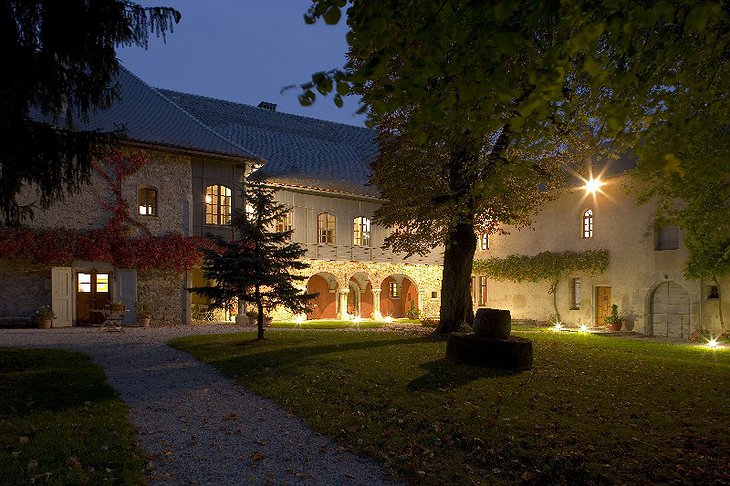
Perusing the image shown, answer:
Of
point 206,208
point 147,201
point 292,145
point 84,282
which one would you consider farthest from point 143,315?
point 292,145

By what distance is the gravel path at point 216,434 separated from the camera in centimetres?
495

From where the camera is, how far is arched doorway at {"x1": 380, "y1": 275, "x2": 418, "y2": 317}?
3123 centimetres

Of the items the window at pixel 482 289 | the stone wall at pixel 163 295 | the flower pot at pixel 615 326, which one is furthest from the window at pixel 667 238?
the stone wall at pixel 163 295

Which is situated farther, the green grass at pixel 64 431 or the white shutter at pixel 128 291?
the white shutter at pixel 128 291

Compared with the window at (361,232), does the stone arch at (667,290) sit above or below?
below

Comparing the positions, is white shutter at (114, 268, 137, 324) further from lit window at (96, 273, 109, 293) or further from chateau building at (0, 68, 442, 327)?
lit window at (96, 273, 109, 293)

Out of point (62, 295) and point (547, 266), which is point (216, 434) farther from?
A: point (547, 266)

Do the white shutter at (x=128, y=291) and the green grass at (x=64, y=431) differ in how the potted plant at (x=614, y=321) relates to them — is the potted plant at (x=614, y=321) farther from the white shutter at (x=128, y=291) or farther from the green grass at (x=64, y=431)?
the green grass at (x=64, y=431)

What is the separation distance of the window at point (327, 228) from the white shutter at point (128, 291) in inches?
374

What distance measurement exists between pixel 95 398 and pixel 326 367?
4154 mm

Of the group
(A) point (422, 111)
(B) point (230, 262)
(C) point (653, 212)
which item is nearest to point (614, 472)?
(A) point (422, 111)

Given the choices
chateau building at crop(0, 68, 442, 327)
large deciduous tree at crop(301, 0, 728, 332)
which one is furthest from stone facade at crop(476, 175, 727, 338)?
large deciduous tree at crop(301, 0, 728, 332)

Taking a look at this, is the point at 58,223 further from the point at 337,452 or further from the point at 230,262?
the point at 337,452

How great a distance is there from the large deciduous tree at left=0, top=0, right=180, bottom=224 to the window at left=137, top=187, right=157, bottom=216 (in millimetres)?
10438
